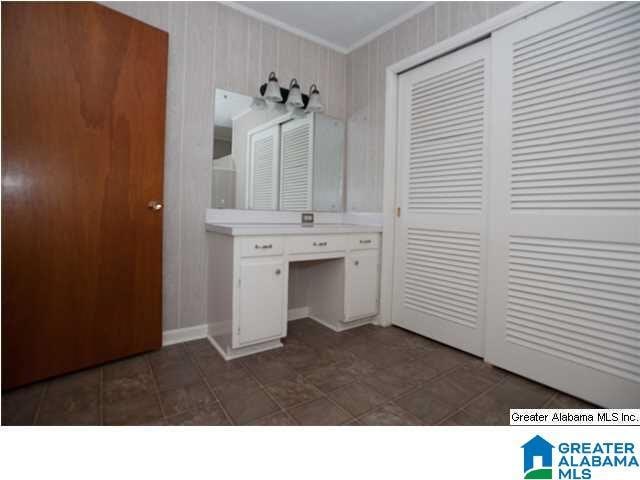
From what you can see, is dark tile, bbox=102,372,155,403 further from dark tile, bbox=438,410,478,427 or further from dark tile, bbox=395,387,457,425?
dark tile, bbox=438,410,478,427

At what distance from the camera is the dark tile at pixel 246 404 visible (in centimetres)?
136

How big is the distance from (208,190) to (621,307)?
8.00 ft

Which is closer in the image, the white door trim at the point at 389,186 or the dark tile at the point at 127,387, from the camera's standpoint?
the dark tile at the point at 127,387

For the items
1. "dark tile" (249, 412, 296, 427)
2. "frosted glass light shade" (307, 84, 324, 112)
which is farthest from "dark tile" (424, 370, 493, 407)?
"frosted glass light shade" (307, 84, 324, 112)

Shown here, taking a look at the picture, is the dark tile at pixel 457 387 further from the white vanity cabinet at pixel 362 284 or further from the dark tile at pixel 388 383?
the white vanity cabinet at pixel 362 284

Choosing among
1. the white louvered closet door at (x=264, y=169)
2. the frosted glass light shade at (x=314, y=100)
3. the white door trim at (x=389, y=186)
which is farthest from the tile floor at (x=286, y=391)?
the frosted glass light shade at (x=314, y=100)

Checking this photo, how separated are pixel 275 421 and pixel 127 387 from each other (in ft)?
2.67

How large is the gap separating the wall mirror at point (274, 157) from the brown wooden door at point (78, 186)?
1.52 feet

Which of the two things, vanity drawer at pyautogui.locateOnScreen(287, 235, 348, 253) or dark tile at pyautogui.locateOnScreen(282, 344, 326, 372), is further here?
vanity drawer at pyautogui.locateOnScreen(287, 235, 348, 253)

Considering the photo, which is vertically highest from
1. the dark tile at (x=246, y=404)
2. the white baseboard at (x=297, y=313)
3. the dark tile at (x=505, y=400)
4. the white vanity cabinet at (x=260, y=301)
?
the white vanity cabinet at (x=260, y=301)

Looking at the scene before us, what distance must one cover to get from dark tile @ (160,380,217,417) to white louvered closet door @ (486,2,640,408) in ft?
5.41

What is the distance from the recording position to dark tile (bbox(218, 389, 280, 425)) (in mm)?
1364

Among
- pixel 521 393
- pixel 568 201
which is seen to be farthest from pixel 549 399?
pixel 568 201
